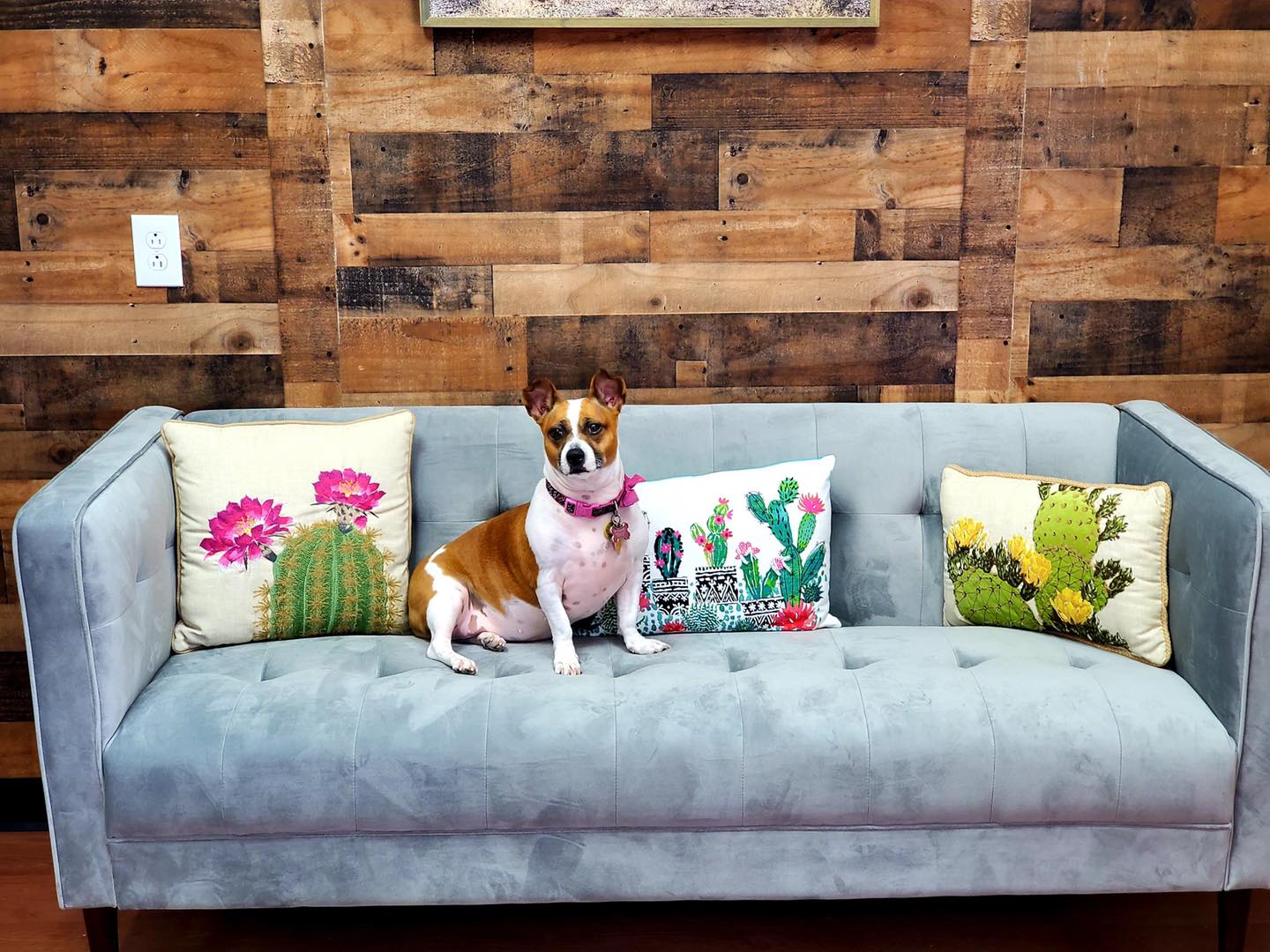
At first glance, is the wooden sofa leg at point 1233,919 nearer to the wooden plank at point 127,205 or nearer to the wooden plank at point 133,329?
the wooden plank at point 133,329

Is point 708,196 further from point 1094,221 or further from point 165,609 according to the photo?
point 165,609

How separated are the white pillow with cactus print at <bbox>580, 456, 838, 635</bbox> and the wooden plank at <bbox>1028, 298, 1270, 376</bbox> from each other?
0.78 m

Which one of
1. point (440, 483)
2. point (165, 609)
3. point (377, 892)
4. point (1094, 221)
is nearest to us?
point (377, 892)

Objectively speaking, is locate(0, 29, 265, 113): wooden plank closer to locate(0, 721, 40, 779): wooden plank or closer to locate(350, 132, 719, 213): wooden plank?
locate(350, 132, 719, 213): wooden plank

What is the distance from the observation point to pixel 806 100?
246 cm

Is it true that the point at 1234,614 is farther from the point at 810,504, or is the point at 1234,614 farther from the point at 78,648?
the point at 78,648

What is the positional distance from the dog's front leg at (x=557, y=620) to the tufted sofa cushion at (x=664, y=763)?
209 mm

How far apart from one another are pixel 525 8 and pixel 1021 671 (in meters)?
1.65

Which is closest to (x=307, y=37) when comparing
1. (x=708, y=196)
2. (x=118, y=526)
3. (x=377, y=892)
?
(x=708, y=196)

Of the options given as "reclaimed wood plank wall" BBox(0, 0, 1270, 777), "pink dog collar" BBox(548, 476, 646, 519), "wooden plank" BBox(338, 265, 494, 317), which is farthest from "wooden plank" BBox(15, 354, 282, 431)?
"pink dog collar" BBox(548, 476, 646, 519)

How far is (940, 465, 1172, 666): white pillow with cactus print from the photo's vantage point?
79.0 inches

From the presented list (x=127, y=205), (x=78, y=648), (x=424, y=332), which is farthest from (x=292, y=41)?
(x=78, y=648)

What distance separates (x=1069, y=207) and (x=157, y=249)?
203cm

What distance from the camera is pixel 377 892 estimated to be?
5.92ft
